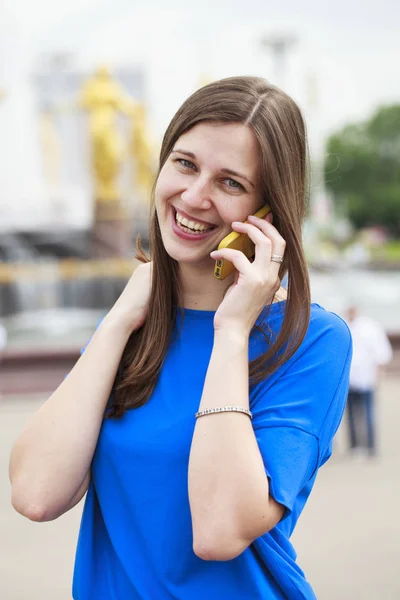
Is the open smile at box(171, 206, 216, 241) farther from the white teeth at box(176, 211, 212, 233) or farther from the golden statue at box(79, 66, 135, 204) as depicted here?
the golden statue at box(79, 66, 135, 204)

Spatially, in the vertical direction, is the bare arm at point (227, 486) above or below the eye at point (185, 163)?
below

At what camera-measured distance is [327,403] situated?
1.84 m

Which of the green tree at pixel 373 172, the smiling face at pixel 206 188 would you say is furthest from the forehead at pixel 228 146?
the green tree at pixel 373 172

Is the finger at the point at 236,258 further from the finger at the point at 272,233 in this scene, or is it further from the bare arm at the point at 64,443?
the bare arm at the point at 64,443

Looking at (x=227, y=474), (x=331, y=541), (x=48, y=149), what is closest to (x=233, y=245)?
(x=227, y=474)

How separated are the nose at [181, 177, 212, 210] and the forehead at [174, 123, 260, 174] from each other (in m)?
0.05

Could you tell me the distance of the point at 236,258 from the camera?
188 centimetres

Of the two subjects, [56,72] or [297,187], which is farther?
[56,72]

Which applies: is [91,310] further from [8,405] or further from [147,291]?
[147,291]

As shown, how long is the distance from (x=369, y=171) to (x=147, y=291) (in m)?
79.8

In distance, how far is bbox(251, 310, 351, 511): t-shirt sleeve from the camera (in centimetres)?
176

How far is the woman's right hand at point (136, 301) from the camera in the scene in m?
2.09

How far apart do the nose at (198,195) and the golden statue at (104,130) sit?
18654 mm

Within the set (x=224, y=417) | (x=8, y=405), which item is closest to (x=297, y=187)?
(x=224, y=417)
